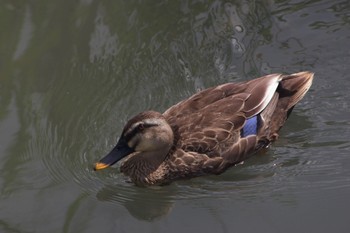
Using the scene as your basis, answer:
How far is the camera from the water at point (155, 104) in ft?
21.1

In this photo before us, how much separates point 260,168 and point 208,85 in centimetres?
118

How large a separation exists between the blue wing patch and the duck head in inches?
25.5

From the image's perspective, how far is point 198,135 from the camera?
22.5 feet

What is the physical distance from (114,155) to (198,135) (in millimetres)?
730

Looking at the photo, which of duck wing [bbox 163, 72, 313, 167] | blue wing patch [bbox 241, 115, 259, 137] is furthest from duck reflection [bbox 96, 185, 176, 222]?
blue wing patch [bbox 241, 115, 259, 137]

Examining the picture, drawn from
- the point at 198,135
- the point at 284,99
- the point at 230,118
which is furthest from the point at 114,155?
the point at 284,99

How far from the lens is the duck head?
6602 millimetres

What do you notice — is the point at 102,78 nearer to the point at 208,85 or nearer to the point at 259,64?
the point at 208,85

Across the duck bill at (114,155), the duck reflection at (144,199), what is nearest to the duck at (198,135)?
the duck bill at (114,155)

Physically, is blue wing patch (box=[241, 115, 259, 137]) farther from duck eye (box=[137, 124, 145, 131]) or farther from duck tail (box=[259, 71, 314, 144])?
duck eye (box=[137, 124, 145, 131])

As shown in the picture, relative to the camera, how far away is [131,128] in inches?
259

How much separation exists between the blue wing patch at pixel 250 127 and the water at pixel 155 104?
269 millimetres

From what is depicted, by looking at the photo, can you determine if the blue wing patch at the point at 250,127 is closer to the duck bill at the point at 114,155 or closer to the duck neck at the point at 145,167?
the duck neck at the point at 145,167

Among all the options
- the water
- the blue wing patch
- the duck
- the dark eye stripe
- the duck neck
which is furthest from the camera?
the blue wing patch
